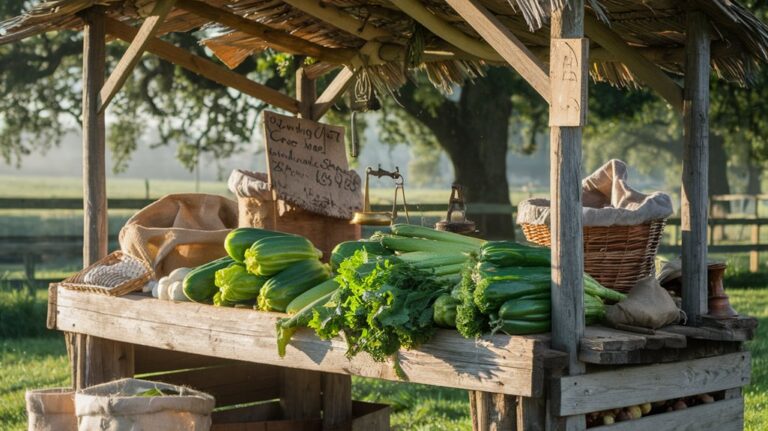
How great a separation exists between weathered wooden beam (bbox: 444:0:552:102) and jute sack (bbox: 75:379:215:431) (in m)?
2.20

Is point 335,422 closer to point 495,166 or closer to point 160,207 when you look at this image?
point 160,207

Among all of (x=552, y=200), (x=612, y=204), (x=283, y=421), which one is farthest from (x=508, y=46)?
(x=283, y=421)

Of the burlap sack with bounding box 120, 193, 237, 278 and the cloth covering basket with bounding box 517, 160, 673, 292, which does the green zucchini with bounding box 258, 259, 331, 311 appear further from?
the burlap sack with bounding box 120, 193, 237, 278

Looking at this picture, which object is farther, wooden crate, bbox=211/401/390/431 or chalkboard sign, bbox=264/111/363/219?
wooden crate, bbox=211/401/390/431

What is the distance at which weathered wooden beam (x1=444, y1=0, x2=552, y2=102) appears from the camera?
4.45 metres

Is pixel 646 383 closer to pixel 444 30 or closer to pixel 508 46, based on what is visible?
pixel 508 46

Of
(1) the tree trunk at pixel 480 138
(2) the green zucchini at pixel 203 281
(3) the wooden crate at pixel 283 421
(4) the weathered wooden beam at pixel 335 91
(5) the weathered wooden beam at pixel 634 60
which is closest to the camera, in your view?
(5) the weathered wooden beam at pixel 634 60

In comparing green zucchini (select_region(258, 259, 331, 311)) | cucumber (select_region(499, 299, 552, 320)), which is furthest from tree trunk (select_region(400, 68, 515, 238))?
cucumber (select_region(499, 299, 552, 320))

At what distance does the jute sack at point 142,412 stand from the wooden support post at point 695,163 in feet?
7.80

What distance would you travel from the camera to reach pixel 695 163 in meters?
5.32

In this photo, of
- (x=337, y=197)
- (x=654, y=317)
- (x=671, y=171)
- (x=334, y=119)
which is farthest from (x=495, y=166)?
(x=671, y=171)

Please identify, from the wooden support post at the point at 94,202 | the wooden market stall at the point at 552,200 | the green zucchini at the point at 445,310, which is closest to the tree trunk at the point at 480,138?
the wooden market stall at the point at 552,200

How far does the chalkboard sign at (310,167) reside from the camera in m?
6.61

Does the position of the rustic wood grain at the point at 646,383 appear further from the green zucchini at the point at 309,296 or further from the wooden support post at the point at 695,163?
the green zucchini at the point at 309,296
